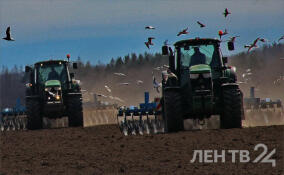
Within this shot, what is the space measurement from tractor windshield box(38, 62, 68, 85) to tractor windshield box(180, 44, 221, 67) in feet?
26.1

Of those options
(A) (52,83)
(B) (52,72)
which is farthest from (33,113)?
(B) (52,72)

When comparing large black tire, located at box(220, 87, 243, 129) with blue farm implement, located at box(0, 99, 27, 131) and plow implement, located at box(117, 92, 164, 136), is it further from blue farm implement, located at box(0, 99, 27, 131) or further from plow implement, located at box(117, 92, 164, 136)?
blue farm implement, located at box(0, 99, 27, 131)

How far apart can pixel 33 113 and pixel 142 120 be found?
4.87 meters

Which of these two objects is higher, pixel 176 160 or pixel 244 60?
pixel 244 60

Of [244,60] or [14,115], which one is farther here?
[244,60]

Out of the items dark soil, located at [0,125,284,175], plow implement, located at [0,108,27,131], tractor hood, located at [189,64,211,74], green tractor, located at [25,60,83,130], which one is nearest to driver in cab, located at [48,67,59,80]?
green tractor, located at [25,60,83,130]

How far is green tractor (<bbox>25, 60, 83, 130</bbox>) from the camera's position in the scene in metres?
21.6

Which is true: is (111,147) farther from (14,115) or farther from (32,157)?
(14,115)

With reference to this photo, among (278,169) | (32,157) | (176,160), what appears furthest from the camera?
(32,157)

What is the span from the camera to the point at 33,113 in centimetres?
2147

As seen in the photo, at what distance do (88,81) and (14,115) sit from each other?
53.6 meters

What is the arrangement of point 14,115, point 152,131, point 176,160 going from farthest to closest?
→ point 14,115, point 152,131, point 176,160

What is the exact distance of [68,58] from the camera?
74.3 ft

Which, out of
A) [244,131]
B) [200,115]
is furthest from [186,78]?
[244,131]
